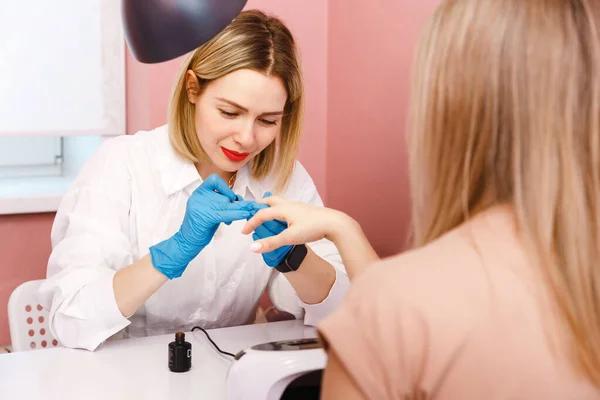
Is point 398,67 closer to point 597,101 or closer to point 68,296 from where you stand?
point 68,296

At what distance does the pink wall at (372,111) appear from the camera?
206cm

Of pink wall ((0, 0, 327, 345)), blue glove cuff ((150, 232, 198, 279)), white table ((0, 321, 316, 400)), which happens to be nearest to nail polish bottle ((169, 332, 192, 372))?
white table ((0, 321, 316, 400))

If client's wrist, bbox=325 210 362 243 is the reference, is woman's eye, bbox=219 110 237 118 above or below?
above

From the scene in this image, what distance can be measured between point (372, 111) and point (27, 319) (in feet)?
3.70

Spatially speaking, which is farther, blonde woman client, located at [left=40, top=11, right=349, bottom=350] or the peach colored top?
blonde woman client, located at [left=40, top=11, right=349, bottom=350]

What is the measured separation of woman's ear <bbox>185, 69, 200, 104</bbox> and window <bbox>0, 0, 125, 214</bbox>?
702 millimetres

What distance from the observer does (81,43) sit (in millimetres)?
2312

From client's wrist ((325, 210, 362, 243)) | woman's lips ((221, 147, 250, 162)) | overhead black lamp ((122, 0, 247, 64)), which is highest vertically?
overhead black lamp ((122, 0, 247, 64))

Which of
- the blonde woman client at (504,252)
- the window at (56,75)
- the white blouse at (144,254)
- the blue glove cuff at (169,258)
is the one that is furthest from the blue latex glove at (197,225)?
the window at (56,75)

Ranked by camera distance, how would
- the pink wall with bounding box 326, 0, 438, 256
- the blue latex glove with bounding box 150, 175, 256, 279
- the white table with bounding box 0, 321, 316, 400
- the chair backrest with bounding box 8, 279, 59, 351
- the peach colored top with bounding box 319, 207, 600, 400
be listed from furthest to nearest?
the pink wall with bounding box 326, 0, 438, 256, the chair backrest with bounding box 8, 279, 59, 351, the blue latex glove with bounding box 150, 175, 256, 279, the white table with bounding box 0, 321, 316, 400, the peach colored top with bounding box 319, 207, 600, 400

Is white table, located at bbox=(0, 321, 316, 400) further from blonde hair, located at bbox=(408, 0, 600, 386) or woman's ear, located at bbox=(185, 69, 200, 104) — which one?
blonde hair, located at bbox=(408, 0, 600, 386)

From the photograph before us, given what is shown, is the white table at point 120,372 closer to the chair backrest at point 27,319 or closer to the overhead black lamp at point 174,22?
the chair backrest at point 27,319

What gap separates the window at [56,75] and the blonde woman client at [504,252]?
176 cm

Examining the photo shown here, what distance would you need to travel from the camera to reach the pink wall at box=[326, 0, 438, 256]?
2.06m
